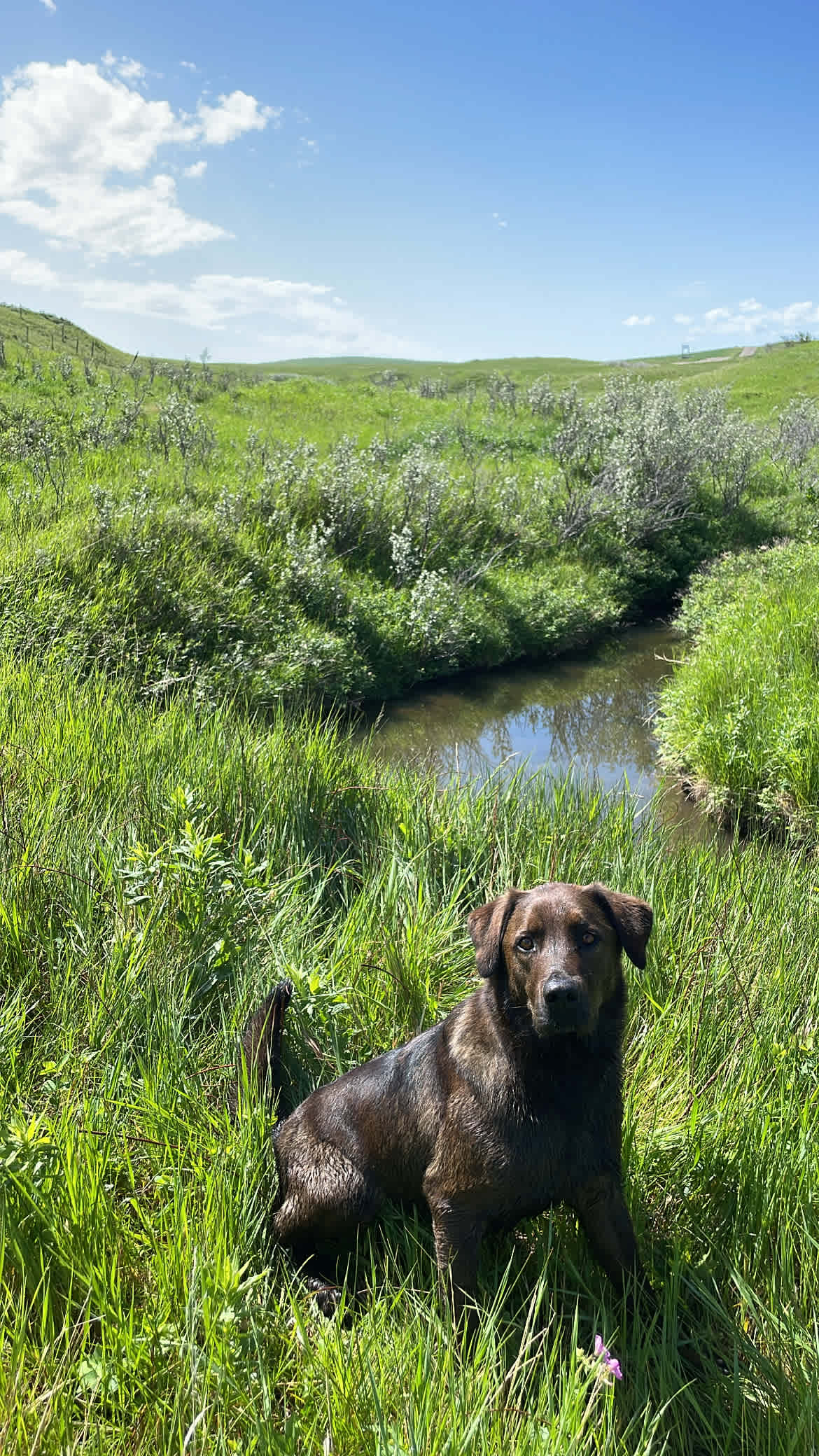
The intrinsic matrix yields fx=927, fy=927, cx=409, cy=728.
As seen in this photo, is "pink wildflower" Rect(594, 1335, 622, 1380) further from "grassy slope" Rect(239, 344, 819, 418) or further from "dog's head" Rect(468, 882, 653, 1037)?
"grassy slope" Rect(239, 344, 819, 418)

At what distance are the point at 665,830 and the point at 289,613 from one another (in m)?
6.77

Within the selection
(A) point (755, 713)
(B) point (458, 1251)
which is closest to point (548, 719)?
(A) point (755, 713)

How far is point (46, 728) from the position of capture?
5652 millimetres

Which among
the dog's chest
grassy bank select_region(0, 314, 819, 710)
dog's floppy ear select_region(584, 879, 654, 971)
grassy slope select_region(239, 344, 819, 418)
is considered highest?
grassy slope select_region(239, 344, 819, 418)

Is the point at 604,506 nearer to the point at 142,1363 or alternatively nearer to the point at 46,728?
the point at 46,728

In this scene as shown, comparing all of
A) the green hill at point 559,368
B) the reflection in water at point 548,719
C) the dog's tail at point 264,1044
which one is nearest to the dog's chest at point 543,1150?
the dog's tail at point 264,1044

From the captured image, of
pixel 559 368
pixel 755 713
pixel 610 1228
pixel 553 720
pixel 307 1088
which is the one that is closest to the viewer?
pixel 610 1228

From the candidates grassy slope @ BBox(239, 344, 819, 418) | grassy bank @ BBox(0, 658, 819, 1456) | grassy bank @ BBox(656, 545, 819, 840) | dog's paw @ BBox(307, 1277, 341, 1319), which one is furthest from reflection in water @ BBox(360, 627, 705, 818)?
grassy slope @ BBox(239, 344, 819, 418)

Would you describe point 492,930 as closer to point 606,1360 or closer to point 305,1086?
point 606,1360

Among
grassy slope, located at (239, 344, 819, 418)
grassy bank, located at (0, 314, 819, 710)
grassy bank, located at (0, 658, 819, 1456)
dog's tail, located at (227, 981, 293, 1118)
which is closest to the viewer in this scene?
grassy bank, located at (0, 658, 819, 1456)

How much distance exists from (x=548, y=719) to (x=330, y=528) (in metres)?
4.32

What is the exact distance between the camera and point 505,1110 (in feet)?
7.92

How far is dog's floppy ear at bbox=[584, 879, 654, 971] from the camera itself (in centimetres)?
252

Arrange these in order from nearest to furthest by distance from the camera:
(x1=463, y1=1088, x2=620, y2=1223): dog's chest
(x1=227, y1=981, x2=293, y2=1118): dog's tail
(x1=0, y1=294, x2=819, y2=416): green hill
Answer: (x1=463, y1=1088, x2=620, y2=1223): dog's chest
(x1=227, y1=981, x2=293, y2=1118): dog's tail
(x1=0, y1=294, x2=819, y2=416): green hill
